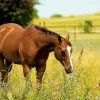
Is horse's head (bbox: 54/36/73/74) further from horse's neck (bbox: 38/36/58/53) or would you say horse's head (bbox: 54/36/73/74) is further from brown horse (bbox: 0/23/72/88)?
horse's neck (bbox: 38/36/58/53)

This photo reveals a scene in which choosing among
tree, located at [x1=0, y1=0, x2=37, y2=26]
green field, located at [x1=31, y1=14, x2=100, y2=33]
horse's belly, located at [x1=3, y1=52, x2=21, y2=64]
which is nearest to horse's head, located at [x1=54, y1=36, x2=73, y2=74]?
horse's belly, located at [x1=3, y1=52, x2=21, y2=64]

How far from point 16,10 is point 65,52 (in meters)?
37.8

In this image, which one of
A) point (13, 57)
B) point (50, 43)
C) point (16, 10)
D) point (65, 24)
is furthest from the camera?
point (65, 24)

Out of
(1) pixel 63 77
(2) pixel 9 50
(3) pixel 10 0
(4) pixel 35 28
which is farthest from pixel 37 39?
(3) pixel 10 0

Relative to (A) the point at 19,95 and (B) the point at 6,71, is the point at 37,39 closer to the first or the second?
(B) the point at 6,71

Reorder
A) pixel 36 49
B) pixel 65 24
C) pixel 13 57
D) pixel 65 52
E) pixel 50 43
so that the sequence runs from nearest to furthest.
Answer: pixel 65 52, pixel 50 43, pixel 36 49, pixel 13 57, pixel 65 24

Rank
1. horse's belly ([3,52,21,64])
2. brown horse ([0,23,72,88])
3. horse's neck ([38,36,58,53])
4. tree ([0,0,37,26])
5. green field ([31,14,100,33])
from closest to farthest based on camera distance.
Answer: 1. brown horse ([0,23,72,88])
2. horse's neck ([38,36,58,53])
3. horse's belly ([3,52,21,64])
4. tree ([0,0,37,26])
5. green field ([31,14,100,33])

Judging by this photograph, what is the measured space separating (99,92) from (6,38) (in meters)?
2.92

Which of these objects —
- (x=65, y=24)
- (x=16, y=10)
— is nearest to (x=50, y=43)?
(x=16, y=10)

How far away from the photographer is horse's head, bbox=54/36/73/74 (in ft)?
28.0

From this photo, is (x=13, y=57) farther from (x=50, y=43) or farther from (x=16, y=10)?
(x=16, y=10)

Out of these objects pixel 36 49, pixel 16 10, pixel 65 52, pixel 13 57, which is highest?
pixel 65 52

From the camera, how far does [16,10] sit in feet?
151

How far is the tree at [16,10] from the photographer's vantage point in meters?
45.3
